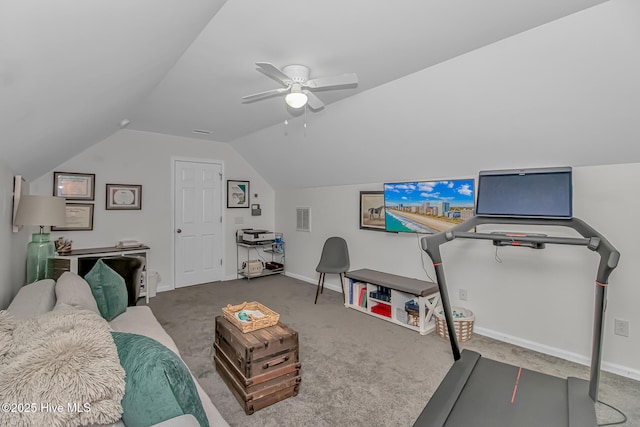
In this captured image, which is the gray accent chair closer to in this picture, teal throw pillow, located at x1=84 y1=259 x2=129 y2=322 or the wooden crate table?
the wooden crate table

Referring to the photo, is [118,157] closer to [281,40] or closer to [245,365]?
[281,40]

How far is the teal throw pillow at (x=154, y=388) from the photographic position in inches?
38.8

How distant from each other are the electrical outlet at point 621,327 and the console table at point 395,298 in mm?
1439

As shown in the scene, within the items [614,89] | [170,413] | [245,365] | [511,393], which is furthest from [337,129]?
[170,413]

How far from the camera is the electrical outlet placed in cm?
255

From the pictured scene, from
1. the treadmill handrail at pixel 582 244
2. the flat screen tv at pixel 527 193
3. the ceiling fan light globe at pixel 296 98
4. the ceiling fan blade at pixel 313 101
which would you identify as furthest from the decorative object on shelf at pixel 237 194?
the flat screen tv at pixel 527 193

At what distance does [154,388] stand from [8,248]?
7.62 feet

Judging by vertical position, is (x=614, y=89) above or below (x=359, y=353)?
above

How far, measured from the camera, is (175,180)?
5.19 meters

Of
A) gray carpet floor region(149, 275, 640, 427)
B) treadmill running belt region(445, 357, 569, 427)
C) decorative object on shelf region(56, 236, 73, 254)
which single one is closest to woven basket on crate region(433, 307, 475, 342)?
gray carpet floor region(149, 275, 640, 427)

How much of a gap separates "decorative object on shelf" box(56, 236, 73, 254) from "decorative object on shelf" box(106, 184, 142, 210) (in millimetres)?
657

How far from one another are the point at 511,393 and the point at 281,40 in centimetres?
284

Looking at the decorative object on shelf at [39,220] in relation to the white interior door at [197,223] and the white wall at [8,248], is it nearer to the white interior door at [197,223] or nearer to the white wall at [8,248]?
the white wall at [8,248]

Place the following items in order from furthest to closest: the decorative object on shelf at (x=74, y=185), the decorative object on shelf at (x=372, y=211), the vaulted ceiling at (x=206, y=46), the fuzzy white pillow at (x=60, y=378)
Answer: the decorative object on shelf at (x=372, y=211) → the decorative object on shelf at (x=74, y=185) → the vaulted ceiling at (x=206, y=46) → the fuzzy white pillow at (x=60, y=378)
